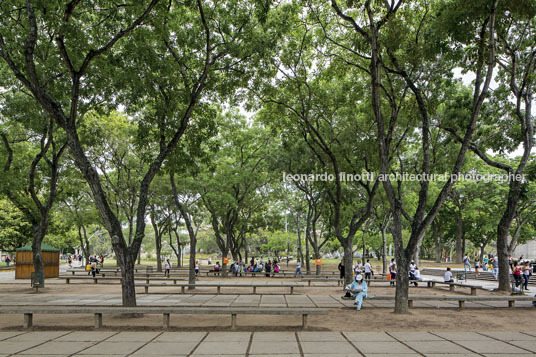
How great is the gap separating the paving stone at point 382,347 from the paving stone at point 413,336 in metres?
0.59

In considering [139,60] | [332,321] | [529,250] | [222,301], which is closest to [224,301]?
[222,301]

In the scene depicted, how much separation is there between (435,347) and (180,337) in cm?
523

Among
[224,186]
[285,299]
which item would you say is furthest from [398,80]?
[224,186]

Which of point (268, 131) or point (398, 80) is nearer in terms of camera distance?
point (398, 80)

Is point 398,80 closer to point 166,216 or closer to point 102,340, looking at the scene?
point 102,340

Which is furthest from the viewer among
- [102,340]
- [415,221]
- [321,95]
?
[321,95]

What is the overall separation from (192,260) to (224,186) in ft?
27.9

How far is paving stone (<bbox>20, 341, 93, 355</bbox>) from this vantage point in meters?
6.93

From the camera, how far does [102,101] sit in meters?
14.5

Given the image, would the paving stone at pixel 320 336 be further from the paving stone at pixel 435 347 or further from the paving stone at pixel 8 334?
the paving stone at pixel 8 334

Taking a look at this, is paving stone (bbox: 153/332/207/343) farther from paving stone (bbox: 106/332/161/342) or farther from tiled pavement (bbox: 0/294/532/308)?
tiled pavement (bbox: 0/294/532/308)

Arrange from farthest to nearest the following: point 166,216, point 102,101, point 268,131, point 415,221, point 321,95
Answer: point 166,216
point 268,131
point 321,95
point 102,101
point 415,221

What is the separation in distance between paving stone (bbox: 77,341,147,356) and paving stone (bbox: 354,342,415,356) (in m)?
4.35

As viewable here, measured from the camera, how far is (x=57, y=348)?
23.7 feet
